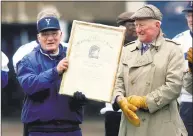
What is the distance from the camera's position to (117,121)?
7602 mm

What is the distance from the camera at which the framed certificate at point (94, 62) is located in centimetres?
634

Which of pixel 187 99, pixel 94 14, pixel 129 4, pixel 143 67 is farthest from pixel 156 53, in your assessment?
pixel 94 14

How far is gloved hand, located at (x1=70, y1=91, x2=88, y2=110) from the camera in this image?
20.6 feet

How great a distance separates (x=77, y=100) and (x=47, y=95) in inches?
11.4

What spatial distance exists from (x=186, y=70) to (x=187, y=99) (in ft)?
3.81

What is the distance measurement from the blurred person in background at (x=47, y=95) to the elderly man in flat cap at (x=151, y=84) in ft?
1.45

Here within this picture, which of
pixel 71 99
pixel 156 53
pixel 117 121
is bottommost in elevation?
pixel 117 121

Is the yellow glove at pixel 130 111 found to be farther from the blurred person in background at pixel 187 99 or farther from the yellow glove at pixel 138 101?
the blurred person in background at pixel 187 99

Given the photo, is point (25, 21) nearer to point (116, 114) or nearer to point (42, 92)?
point (116, 114)

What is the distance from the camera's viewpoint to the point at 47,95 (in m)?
6.49

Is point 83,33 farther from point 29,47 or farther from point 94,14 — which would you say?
point 94,14

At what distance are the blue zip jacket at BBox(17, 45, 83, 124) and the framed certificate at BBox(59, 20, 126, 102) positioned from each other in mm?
160

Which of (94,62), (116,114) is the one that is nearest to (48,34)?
(94,62)

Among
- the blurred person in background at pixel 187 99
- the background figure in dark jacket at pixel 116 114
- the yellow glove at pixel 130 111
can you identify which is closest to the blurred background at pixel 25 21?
the blurred person in background at pixel 187 99
